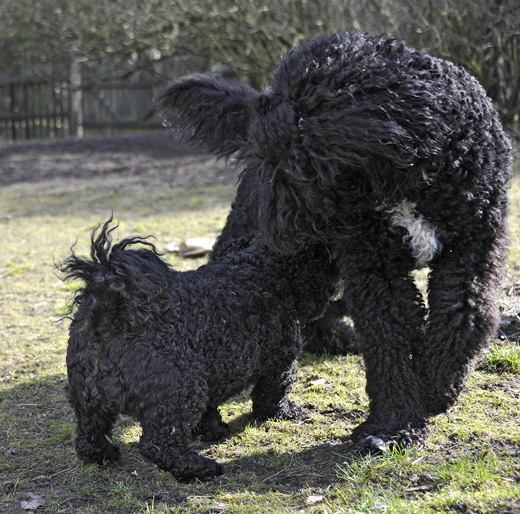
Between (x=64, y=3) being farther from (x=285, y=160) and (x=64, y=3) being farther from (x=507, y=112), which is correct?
(x=285, y=160)

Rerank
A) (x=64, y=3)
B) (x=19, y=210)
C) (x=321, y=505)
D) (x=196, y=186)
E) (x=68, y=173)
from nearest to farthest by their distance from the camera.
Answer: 1. (x=321, y=505)
2. (x=19, y=210)
3. (x=196, y=186)
4. (x=68, y=173)
5. (x=64, y=3)

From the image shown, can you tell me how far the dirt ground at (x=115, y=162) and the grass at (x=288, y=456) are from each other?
21.5 feet

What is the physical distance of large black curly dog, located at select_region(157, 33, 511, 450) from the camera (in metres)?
2.78

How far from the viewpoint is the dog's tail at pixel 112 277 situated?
2842 millimetres

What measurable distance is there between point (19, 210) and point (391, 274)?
761 cm

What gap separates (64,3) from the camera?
14.9 meters

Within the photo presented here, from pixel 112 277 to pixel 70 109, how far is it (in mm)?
17506

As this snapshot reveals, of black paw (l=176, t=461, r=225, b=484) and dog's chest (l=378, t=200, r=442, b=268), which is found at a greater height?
dog's chest (l=378, t=200, r=442, b=268)

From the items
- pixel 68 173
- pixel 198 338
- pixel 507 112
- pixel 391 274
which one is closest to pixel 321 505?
pixel 198 338

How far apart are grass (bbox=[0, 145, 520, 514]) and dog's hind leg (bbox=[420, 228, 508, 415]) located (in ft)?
0.95

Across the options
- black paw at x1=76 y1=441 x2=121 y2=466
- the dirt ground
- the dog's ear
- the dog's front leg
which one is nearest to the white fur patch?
the dog's front leg

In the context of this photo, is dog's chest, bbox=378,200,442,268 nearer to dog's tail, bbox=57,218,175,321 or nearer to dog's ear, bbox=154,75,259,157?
dog's tail, bbox=57,218,175,321

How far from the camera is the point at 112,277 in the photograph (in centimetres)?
283

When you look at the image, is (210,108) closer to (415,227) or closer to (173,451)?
(415,227)
